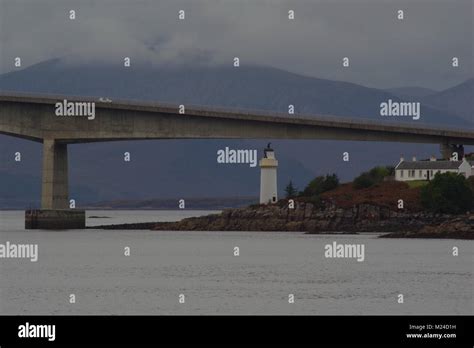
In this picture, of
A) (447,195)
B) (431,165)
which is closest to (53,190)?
(447,195)

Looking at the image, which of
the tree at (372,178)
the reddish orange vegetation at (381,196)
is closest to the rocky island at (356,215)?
the reddish orange vegetation at (381,196)

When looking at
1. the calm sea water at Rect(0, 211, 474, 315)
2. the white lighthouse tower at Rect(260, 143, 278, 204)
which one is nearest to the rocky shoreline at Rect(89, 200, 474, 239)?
the white lighthouse tower at Rect(260, 143, 278, 204)

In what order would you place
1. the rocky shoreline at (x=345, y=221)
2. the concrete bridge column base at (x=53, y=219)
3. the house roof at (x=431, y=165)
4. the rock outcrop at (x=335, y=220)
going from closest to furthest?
the rocky shoreline at (x=345, y=221), the rock outcrop at (x=335, y=220), the concrete bridge column base at (x=53, y=219), the house roof at (x=431, y=165)

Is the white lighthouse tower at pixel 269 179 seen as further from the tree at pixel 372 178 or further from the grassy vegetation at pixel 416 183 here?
the grassy vegetation at pixel 416 183

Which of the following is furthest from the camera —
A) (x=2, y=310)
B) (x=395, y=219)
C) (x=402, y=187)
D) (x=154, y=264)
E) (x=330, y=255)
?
(x=402, y=187)

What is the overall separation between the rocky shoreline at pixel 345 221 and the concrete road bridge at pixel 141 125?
8.01 metres

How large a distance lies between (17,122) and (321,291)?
232 feet

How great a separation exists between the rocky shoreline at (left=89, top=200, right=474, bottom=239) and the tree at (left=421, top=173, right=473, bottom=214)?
111 cm

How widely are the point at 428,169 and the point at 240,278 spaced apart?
7022cm

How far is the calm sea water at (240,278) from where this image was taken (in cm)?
6619

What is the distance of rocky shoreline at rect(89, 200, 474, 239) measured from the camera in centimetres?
12600

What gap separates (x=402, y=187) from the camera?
471 ft
